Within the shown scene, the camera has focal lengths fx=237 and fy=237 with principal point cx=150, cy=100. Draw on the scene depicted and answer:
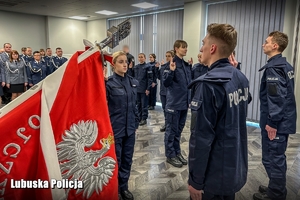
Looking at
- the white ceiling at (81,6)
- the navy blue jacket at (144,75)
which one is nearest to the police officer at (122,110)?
the navy blue jacket at (144,75)

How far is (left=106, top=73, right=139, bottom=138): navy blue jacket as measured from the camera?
208cm

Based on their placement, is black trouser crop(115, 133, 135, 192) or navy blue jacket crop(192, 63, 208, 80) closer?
black trouser crop(115, 133, 135, 192)

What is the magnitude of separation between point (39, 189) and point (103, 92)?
0.53 meters

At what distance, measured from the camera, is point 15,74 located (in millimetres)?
6352

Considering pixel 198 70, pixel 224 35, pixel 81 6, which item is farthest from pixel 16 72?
pixel 224 35

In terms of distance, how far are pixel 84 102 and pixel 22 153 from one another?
1.14 feet

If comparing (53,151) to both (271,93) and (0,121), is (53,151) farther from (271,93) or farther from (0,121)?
(271,93)

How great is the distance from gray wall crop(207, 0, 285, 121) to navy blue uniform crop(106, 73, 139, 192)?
4155 millimetres

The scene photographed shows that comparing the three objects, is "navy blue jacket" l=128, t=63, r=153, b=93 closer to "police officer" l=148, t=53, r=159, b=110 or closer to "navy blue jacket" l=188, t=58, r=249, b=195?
"police officer" l=148, t=53, r=159, b=110

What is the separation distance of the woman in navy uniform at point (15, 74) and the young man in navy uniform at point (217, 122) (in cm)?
627

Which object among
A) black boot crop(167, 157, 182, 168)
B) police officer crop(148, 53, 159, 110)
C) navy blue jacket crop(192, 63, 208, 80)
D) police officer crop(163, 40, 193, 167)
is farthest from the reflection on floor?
police officer crop(148, 53, 159, 110)

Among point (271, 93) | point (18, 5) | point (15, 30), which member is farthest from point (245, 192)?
point (15, 30)

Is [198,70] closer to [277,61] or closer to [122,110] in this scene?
[277,61]

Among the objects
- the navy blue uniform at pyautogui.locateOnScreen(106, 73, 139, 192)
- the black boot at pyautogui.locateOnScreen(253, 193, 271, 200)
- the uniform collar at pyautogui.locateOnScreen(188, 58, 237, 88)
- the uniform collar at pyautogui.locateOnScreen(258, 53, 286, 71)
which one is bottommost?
the black boot at pyautogui.locateOnScreen(253, 193, 271, 200)
